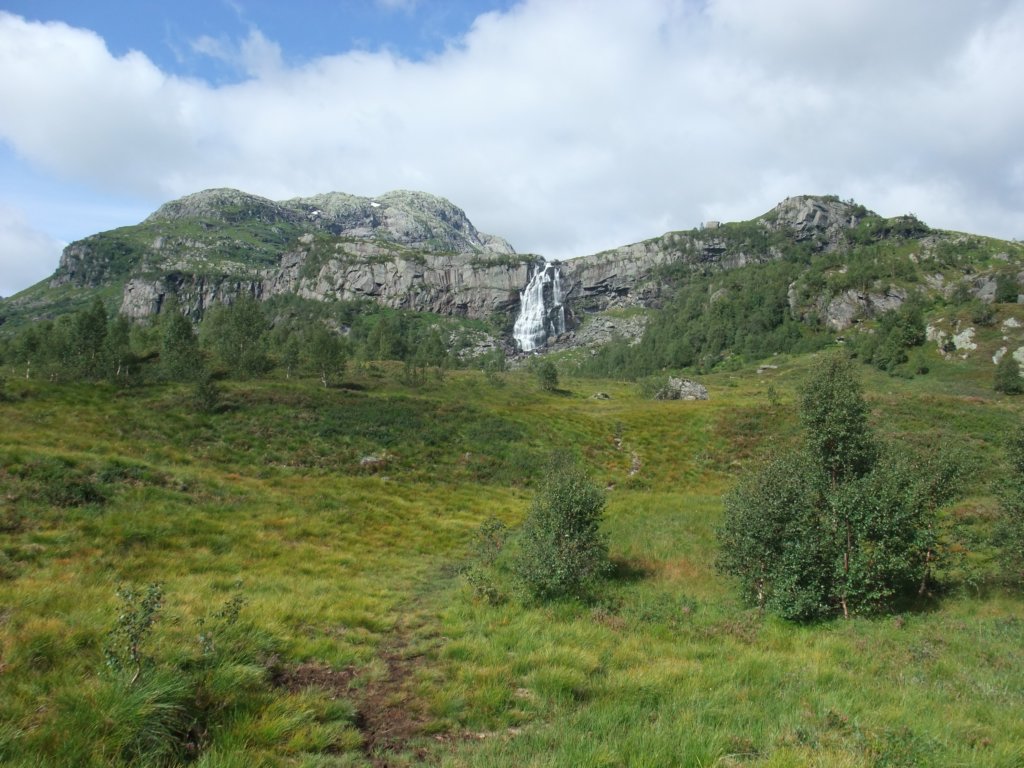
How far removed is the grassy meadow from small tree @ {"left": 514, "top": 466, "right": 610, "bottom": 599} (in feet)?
3.12

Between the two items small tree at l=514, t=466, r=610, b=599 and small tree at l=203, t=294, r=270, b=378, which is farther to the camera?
small tree at l=203, t=294, r=270, b=378

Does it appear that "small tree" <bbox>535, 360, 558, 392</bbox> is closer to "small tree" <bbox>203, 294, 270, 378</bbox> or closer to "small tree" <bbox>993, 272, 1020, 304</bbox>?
"small tree" <bbox>203, 294, 270, 378</bbox>

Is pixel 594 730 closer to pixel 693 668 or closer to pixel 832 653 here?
pixel 693 668

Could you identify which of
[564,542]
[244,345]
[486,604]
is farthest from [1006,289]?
[244,345]

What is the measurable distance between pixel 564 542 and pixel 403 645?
265 inches

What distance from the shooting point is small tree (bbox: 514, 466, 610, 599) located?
14.8m

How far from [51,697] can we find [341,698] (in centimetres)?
363

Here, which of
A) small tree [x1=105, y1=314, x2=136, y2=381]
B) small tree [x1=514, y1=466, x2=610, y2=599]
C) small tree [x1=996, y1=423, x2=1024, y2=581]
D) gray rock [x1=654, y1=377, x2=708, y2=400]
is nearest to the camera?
small tree [x1=996, y1=423, x2=1024, y2=581]

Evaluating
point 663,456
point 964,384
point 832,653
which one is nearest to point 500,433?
point 663,456

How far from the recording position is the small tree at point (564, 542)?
48.7 feet

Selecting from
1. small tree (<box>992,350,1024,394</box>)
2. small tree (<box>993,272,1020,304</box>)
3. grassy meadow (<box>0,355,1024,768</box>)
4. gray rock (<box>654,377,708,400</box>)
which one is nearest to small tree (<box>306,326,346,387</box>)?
grassy meadow (<box>0,355,1024,768</box>)

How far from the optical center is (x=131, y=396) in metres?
42.8

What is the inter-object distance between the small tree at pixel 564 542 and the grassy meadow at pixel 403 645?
3.12ft

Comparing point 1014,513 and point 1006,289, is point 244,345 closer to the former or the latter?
point 1014,513
